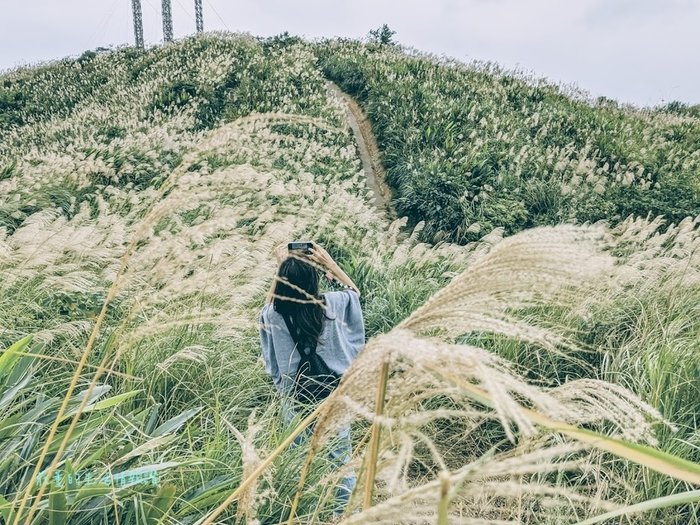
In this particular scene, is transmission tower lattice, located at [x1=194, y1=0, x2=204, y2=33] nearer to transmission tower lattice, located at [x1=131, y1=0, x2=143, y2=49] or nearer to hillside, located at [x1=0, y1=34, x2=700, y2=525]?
transmission tower lattice, located at [x1=131, y1=0, x2=143, y2=49]

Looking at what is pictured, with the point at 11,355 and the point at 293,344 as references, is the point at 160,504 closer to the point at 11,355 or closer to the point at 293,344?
the point at 11,355

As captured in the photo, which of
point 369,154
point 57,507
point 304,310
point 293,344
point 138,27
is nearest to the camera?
point 57,507

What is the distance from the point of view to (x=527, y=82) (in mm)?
19766

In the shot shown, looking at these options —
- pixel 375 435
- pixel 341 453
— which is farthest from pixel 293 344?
pixel 375 435

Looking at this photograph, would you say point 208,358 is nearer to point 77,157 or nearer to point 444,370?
point 444,370

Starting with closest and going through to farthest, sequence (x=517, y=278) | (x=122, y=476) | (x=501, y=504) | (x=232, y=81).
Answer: (x=517, y=278) → (x=122, y=476) → (x=501, y=504) → (x=232, y=81)

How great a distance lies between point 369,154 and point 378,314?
30.2 feet

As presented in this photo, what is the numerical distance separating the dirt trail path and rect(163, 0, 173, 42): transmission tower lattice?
14.0m

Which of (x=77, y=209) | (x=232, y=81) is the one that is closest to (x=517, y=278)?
(x=77, y=209)

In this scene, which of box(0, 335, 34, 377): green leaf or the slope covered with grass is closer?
box(0, 335, 34, 377): green leaf

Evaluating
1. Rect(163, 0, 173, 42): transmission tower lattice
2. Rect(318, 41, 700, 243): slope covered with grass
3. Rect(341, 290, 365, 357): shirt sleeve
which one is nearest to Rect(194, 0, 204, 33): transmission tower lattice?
Rect(163, 0, 173, 42): transmission tower lattice

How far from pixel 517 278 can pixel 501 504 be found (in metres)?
2.20

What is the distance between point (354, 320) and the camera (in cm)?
375

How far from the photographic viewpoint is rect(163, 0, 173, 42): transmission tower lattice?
92.7 feet
